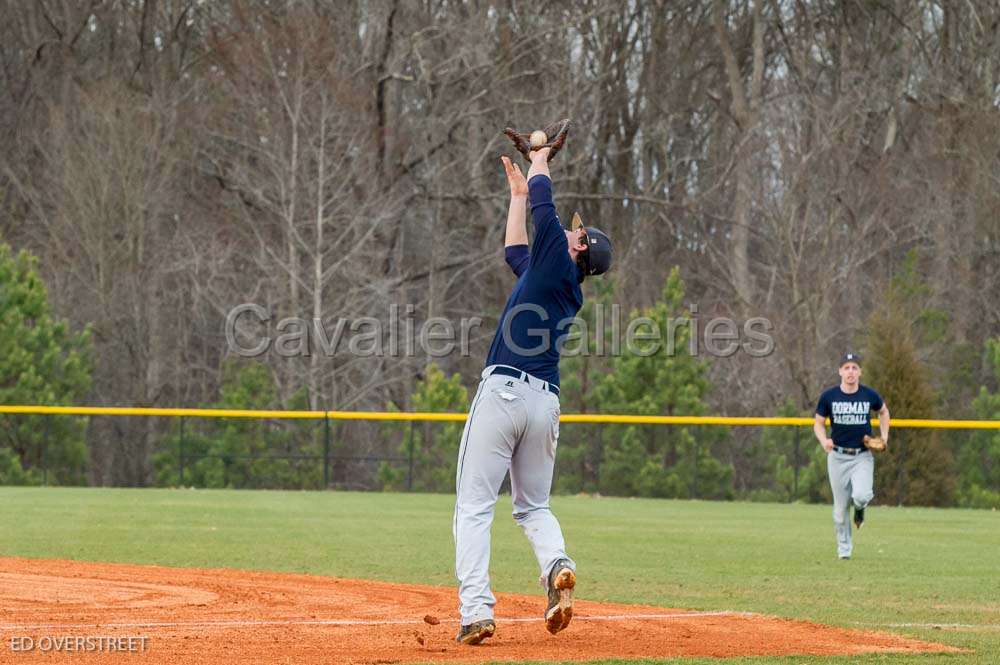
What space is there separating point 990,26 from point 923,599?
26.3 m

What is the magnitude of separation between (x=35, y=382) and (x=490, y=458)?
22606 millimetres

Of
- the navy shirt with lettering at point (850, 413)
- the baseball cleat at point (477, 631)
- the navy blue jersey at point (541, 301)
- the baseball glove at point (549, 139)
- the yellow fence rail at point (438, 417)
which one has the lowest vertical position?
the baseball cleat at point (477, 631)

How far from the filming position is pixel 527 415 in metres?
6.97

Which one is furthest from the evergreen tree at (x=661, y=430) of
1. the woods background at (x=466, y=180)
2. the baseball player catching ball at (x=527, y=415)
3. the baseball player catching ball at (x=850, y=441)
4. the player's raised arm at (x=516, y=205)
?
the baseball player catching ball at (x=527, y=415)

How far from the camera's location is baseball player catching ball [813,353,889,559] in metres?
13.6

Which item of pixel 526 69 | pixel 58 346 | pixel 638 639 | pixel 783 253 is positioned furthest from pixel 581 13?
pixel 638 639

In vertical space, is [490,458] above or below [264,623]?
above

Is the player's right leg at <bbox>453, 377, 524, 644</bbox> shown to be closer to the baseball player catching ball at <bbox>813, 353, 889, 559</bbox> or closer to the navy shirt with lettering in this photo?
the baseball player catching ball at <bbox>813, 353, 889, 559</bbox>

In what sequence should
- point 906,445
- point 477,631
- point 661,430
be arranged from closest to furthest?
point 477,631
point 906,445
point 661,430

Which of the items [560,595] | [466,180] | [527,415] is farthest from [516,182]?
[466,180]

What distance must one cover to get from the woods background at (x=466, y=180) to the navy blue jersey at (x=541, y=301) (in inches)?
805

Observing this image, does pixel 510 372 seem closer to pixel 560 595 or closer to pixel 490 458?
pixel 490 458

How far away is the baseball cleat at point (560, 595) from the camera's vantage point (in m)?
→ 6.83

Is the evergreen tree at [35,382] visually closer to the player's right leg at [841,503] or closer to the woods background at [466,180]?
the woods background at [466,180]
